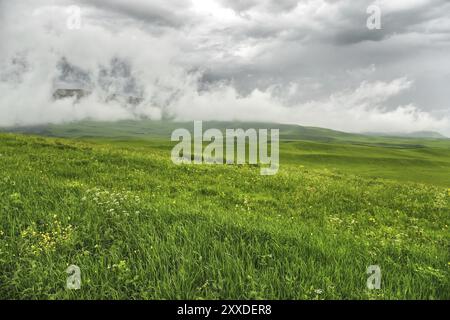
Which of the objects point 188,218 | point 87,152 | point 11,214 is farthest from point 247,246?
point 87,152

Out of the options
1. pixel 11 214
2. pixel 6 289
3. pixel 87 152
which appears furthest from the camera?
pixel 87 152

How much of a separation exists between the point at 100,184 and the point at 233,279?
360 inches

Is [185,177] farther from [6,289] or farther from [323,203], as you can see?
[6,289]

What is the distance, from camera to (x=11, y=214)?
7902mm

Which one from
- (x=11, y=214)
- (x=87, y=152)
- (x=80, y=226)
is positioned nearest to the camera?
(x=80, y=226)

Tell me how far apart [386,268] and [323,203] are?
747cm

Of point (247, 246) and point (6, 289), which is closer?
point (6, 289)

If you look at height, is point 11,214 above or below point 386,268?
above
